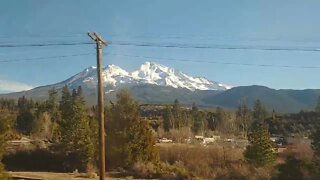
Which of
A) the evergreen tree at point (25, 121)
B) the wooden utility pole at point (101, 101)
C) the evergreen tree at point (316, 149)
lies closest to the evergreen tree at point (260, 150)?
the evergreen tree at point (316, 149)

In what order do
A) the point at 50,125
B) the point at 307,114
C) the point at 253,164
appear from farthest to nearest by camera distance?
the point at 307,114 → the point at 50,125 → the point at 253,164

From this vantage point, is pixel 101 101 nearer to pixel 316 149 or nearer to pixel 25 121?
pixel 316 149

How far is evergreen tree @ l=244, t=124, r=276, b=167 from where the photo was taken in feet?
124

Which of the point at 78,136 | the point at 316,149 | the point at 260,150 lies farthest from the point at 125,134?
the point at 316,149

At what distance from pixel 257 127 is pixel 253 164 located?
3.61m

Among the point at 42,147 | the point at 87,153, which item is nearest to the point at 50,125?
the point at 42,147

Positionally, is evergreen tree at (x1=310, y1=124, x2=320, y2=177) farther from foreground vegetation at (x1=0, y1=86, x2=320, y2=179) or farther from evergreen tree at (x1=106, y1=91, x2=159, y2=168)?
evergreen tree at (x1=106, y1=91, x2=159, y2=168)

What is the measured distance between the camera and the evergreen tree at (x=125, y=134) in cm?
4025

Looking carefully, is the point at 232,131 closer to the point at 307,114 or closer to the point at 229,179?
the point at 307,114

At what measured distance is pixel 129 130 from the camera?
40344 millimetres

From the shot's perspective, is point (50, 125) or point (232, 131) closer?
point (50, 125)

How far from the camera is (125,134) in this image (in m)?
40.2

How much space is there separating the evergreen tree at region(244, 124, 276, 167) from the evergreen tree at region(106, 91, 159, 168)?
27.4ft

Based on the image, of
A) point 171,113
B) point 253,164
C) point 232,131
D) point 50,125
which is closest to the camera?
point 253,164
